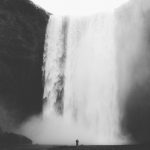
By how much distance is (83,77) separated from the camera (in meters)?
30.8

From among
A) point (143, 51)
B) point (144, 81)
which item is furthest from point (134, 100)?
point (143, 51)

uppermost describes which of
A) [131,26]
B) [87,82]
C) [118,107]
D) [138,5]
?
[138,5]

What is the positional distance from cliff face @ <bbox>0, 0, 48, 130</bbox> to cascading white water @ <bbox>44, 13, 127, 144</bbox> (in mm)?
1137

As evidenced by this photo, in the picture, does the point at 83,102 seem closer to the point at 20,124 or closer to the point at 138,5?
the point at 20,124

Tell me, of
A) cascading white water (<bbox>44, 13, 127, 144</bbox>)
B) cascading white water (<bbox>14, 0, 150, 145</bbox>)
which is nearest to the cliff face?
cascading white water (<bbox>14, 0, 150, 145</bbox>)

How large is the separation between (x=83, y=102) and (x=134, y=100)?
492cm

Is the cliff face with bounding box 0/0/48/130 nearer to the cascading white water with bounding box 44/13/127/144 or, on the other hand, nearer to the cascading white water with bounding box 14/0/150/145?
the cascading white water with bounding box 14/0/150/145

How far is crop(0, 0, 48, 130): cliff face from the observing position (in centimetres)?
3002

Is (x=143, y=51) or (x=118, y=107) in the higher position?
(x=143, y=51)

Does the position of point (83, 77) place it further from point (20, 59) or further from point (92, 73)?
point (20, 59)

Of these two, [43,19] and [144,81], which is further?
[43,19]

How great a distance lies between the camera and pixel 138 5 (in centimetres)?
3141

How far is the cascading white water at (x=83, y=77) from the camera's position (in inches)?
1125

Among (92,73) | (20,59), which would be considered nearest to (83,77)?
(92,73)
